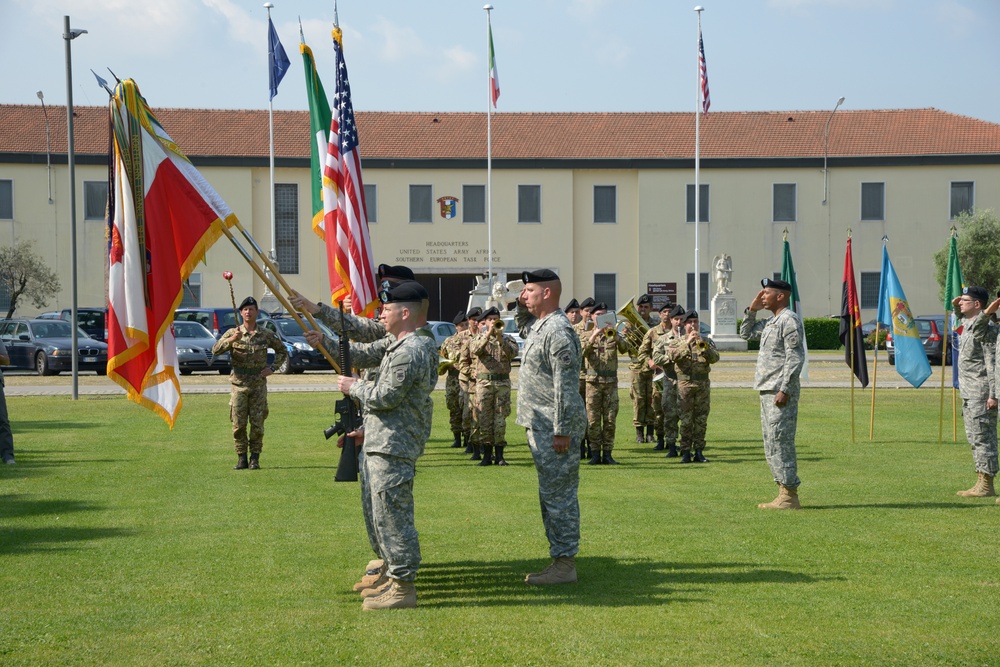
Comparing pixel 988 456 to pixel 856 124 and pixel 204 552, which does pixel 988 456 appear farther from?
pixel 856 124

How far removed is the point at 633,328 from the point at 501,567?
9178 mm

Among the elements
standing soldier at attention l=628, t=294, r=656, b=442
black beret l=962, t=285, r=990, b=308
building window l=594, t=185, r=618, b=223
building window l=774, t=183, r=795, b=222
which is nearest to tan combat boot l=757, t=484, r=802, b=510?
black beret l=962, t=285, r=990, b=308

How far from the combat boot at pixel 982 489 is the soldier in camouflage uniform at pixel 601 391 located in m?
4.46

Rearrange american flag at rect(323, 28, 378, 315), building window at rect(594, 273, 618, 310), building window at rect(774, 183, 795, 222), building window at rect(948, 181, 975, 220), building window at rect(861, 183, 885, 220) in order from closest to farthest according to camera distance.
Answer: american flag at rect(323, 28, 378, 315) → building window at rect(948, 181, 975, 220) → building window at rect(861, 183, 885, 220) → building window at rect(774, 183, 795, 222) → building window at rect(594, 273, 618, 310)

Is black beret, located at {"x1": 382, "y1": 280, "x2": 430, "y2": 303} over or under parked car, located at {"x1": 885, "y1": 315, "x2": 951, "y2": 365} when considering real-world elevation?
over

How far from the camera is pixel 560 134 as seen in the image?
57156mm

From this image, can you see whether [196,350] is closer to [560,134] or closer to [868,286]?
[560,134]

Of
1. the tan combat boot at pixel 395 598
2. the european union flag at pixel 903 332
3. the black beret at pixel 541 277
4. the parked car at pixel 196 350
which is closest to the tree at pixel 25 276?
the parked car at pixel 196 350

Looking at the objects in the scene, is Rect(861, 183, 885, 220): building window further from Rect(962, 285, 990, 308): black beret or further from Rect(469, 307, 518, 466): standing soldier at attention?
Rect(962, 285, 990, 308): black beret

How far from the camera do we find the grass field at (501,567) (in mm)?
6027

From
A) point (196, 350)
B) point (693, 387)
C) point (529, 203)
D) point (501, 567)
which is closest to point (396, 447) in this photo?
point (501, 567)

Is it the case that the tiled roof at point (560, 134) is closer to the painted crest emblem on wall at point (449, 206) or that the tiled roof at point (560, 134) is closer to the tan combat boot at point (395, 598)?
the painted crest emblem on wall at point (449, 206)

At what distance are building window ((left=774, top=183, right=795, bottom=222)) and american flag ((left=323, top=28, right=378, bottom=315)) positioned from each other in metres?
46.8

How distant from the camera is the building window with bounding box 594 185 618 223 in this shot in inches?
2185
